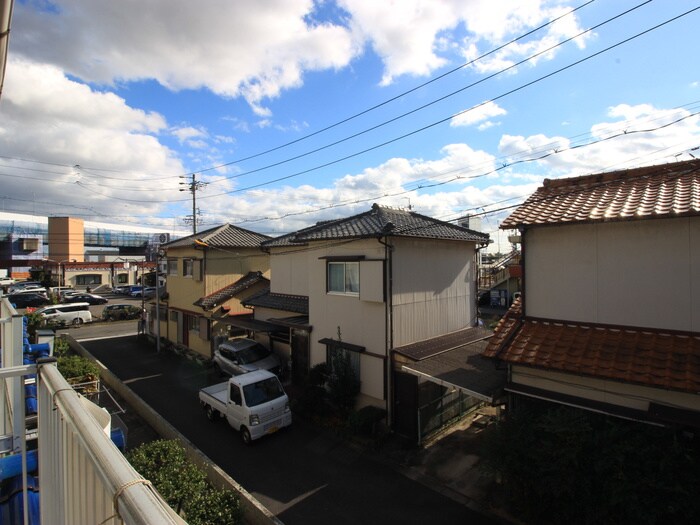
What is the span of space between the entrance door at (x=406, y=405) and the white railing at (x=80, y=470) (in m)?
9.54

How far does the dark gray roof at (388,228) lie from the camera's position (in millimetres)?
11977

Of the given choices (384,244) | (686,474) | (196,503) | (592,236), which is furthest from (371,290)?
(686,474)

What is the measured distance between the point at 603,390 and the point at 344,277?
7.91m

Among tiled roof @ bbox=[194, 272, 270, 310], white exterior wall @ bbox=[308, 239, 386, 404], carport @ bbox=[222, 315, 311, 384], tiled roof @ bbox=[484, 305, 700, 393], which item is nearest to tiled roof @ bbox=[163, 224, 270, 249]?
tiled roof @ bbox=[194, 272, 270, 310]

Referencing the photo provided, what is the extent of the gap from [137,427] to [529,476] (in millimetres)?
11598

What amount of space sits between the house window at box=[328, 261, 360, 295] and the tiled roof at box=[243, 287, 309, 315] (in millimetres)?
2941

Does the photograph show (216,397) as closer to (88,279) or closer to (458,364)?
(458,364)

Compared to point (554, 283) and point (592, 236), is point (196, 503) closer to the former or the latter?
point (554, 283)

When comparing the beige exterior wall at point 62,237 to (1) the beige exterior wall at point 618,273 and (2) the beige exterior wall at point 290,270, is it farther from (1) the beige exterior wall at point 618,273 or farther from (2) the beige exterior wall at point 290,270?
(1) the beige exterior wall at point 618,273

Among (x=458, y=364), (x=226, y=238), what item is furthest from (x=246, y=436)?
(x=226, y=238)

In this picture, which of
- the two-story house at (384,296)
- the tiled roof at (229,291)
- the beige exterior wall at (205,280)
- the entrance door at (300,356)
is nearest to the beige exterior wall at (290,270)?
the two-story house at (384,296)

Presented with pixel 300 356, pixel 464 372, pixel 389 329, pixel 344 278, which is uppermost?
pixel 344 278

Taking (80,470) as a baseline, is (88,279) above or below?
below

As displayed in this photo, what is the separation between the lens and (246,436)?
1124cm
